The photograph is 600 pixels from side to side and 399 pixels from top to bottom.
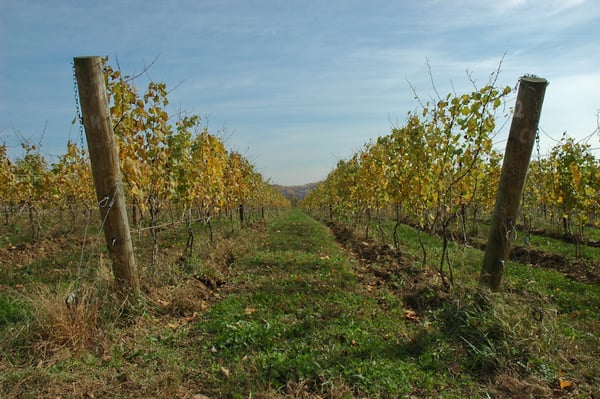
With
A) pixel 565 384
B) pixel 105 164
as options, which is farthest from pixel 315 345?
pixel 105 164

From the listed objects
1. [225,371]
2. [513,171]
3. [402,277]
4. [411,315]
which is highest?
[513,171]

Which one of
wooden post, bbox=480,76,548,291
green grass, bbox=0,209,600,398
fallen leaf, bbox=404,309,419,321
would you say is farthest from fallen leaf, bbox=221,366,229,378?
wooden post, bbox=480,76,548,291

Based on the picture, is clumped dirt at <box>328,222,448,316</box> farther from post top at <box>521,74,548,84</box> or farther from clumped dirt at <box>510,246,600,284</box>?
post top at <box>521,74,548,84</box>

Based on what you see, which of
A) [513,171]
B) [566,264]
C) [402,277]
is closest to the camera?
[513,171]

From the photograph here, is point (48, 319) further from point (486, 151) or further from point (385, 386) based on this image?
point (486, 151)

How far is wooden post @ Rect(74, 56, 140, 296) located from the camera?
3.65m

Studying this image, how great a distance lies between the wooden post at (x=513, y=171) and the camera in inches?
143

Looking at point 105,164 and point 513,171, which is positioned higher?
point 513,171

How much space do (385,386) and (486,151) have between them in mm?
4292

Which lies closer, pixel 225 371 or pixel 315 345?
pixel 225 371

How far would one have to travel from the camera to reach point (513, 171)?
3.76m

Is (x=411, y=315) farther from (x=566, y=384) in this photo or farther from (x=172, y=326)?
(x=172, y=326)

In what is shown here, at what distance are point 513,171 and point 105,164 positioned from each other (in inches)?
183

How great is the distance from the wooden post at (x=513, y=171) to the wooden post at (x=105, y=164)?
4397 mm
